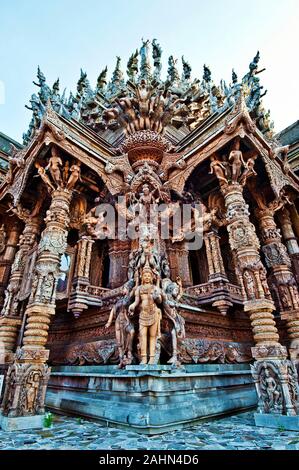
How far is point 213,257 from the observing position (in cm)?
855

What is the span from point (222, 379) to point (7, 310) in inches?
260

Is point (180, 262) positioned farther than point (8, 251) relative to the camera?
No

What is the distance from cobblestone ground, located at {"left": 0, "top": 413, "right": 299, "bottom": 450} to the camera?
144 inches

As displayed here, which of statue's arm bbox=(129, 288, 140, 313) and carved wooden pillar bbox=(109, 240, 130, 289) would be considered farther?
carved wooden pillar bbox=(109, 240, 130, 289)

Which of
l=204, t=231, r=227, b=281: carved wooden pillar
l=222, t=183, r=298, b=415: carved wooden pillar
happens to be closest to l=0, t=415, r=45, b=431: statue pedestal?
l=222, t=183, r=298, b=415: carved wooden pillar

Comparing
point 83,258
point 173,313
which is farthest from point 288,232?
point 83,258

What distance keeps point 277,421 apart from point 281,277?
15.2 ft

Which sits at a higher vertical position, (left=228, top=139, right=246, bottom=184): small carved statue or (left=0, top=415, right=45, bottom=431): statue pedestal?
(left=228, top=139, right=246, bottom=184): small carved statue

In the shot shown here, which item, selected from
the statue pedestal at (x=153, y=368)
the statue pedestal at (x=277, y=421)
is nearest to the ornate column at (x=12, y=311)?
the statue pedestal at (x=153, y=368)

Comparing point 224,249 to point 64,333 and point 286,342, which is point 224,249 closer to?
point 286,342

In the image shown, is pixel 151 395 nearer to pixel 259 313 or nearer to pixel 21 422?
pixel 21 422

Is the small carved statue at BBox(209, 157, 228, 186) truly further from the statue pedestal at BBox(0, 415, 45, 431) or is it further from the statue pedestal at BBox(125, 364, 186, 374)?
the statue pedestal at BBox(0, 415, 45, 431)

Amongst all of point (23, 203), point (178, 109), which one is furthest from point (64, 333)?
point (178, 109)

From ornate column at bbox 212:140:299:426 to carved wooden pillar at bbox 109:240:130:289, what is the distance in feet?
12.5
